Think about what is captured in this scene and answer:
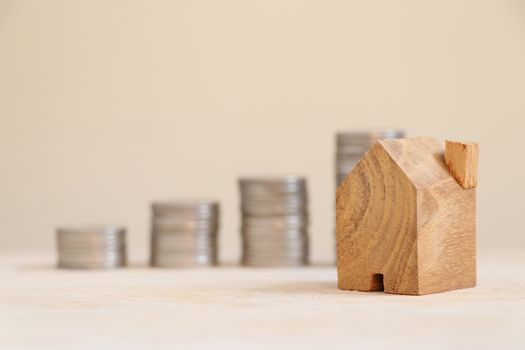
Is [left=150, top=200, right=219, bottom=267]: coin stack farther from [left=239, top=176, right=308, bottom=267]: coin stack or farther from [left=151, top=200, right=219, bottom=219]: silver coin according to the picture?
[left=239, top=176, right=308, bottom=267]: coin stack

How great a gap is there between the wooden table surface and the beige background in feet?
6.88

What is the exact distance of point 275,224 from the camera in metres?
3.50

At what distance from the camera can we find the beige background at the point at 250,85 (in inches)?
200

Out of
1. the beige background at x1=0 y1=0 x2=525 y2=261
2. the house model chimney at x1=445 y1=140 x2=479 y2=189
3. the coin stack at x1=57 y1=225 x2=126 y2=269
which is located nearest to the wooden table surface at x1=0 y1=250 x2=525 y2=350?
the house model chimney at x1=445 y1=140 x2=479 y2=189

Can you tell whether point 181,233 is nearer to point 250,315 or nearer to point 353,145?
point 353,145

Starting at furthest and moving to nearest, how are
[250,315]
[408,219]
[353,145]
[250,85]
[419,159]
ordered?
[250,85]
[353,145]
[419,159]
[408,219]
[250,315]

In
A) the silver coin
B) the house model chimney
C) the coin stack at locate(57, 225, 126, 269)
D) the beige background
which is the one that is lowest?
the coin stack at locate(57, 225, 126, 269)

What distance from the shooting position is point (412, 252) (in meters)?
2.61

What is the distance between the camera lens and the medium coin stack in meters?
3.43

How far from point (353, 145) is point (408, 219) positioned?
84 centimetres

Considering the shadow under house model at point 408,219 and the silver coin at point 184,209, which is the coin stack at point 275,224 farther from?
the shadow under house model at point 408,219

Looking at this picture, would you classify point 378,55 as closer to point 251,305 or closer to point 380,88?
point 380,88

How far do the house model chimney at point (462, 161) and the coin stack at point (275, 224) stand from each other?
2.60 ft

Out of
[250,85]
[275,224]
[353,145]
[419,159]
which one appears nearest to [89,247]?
[275,224]
